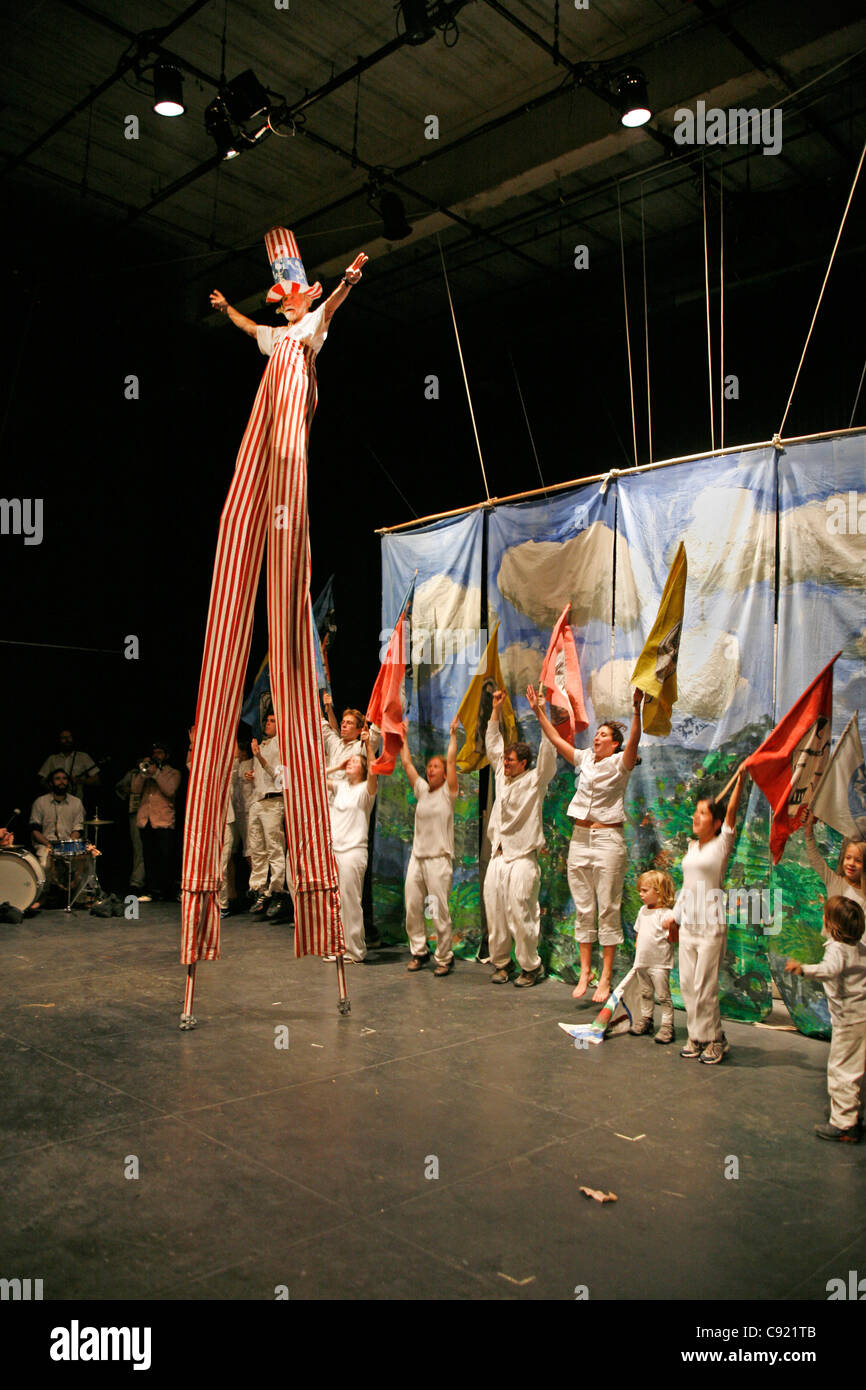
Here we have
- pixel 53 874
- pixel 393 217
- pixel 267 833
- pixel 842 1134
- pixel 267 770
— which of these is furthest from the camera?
pixel 53 874

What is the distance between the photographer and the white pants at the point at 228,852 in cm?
867

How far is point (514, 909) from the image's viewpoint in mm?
6176

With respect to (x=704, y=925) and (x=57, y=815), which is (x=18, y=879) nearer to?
(x=57, y=815)

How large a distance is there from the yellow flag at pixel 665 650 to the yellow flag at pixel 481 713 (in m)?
1.43

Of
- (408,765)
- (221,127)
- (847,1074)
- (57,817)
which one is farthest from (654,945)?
(57,817)

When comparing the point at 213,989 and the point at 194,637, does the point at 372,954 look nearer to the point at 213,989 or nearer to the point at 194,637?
the point at 213,989

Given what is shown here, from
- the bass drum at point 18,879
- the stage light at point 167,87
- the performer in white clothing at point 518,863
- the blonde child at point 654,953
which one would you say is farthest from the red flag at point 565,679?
the bass drum at point 18,879

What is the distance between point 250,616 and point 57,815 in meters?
5.48

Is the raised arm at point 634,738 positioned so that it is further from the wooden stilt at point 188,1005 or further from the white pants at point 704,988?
the wooden stilt at point 188,1005

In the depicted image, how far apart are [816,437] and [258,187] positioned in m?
5.48

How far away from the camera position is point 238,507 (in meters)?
4.62

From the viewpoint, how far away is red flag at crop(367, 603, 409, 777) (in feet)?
21.5

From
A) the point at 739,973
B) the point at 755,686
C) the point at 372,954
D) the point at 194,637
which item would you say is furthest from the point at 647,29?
the point at 194,637

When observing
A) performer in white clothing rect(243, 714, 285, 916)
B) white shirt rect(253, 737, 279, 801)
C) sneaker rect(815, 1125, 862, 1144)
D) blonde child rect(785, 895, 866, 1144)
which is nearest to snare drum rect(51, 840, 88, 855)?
performer in white clothing rect(243, 714, 285, 916)
